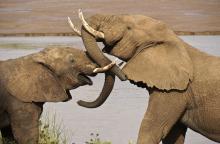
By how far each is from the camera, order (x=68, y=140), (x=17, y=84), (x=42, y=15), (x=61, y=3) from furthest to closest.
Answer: (x=61, y=3)
(x=42, y=15)
(x=68, y=140)
(x=17, y=84)

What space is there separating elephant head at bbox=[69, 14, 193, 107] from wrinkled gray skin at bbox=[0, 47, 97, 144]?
20.5 inches

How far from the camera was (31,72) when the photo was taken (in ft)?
25.6

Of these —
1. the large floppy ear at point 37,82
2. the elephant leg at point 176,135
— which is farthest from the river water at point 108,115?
the elephant leg at point 176,135

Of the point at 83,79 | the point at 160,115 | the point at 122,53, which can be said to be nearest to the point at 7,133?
the point at 83,79

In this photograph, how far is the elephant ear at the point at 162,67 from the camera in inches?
277

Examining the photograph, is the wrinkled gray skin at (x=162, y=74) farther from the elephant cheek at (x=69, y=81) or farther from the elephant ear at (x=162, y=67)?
the elephant cheek at (x=69, y=81)

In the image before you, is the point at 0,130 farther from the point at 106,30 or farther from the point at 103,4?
the point at 103,4

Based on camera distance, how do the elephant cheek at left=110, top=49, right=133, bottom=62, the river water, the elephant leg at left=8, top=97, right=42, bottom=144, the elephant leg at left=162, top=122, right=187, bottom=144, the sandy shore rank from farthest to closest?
the sandy shore, the river water, the elephant leg at left=8, top=97, right=42, bottom=144, the elephant leg at left=162, top=122, right=187, bottom=144, the elephant cheek at left=110, top=49, right=133, bottom=62

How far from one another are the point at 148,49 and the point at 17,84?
1242mm

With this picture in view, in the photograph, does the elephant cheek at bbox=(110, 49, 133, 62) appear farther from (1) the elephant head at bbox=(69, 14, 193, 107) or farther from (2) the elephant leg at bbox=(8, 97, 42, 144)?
(2) the elephant leg at bbox=(8, 97, 42, 144)

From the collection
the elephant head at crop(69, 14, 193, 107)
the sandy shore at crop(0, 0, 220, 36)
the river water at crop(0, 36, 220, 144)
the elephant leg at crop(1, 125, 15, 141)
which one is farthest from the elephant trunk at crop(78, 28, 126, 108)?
the sandy shore at crop(0, 0, 220, 36)

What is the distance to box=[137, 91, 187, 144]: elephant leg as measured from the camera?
7.04 metres

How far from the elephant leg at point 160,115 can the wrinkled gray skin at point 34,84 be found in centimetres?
74

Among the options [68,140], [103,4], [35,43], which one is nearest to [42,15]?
[103,4]
